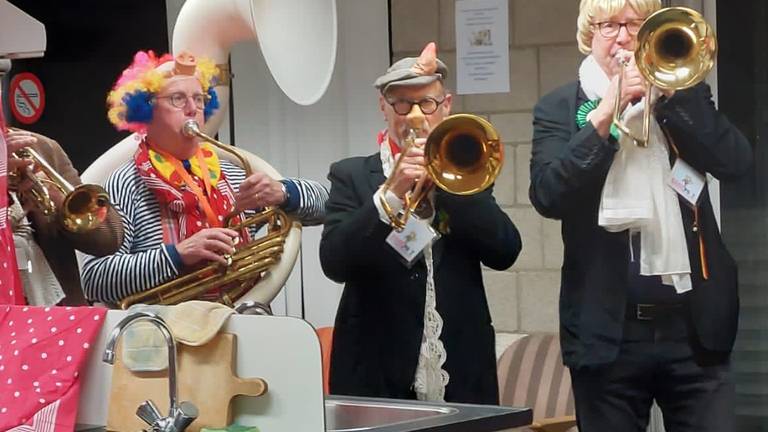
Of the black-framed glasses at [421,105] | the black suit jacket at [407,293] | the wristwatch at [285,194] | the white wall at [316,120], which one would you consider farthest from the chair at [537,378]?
the black-framed glasses at [421,105]

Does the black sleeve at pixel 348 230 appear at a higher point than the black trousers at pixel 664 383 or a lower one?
higher

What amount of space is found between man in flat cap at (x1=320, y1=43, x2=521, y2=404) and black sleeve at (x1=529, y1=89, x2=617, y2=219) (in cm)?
14

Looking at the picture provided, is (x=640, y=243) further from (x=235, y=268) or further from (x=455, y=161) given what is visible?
(x=235, y=268)

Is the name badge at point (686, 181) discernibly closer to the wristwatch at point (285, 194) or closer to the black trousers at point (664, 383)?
the black trousers at point (664, 383)

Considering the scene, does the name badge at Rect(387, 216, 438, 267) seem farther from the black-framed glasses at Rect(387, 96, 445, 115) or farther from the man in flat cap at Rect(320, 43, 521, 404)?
the black-framed glasses at Rect(387, 96, 445, 115)

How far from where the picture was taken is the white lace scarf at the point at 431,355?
8.54 ft

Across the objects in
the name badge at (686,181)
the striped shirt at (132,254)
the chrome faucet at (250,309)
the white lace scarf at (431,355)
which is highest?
the name badge at (686,181)

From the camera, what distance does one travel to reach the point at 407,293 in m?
2.63

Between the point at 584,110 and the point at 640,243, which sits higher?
the point at 584,110

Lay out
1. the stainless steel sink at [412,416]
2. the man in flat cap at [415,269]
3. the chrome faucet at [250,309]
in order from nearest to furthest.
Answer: the stainless steel sink at [412,416]
the chrome faucet at [250,309]
the man in flat cap at [415,269]

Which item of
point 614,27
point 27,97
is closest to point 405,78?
point 614,27

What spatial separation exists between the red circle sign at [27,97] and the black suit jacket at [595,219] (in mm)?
2256

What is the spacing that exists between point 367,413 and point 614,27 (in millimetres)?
877

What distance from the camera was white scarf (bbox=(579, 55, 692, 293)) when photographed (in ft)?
7.97
